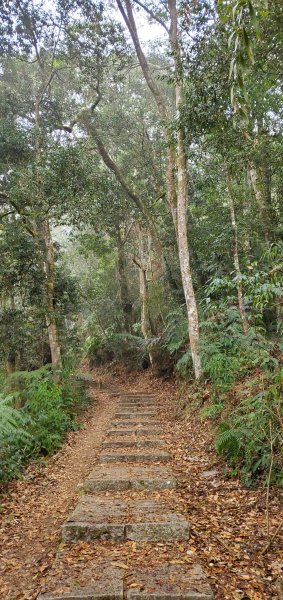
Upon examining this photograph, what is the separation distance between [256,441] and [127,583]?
93.5 inches

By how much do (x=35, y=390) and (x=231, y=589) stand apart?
6909 mm

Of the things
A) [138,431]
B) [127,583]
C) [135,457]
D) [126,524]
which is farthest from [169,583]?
[138,431]

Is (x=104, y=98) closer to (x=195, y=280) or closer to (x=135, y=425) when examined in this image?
(x=195, y=280)

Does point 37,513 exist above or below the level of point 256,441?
below

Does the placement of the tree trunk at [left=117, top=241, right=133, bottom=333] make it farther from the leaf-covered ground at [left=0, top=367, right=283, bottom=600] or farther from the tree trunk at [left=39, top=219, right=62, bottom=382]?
the leaf-covered ground at [left=0, top=367, right=283, bottom=600]

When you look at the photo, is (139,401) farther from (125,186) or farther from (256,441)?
(125,186)

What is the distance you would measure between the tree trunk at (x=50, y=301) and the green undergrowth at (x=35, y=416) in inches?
17.3

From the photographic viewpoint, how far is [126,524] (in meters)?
3.70

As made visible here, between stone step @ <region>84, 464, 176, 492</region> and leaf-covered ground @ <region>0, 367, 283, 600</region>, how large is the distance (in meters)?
0.21

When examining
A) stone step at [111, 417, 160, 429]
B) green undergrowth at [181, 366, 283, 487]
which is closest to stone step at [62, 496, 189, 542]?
green undergrowth at [181, 366, 283, 487]

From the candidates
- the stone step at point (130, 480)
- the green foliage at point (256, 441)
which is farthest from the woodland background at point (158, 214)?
the stone step at point (130, 480)

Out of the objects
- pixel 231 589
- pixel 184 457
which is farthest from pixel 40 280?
pixel 231 589

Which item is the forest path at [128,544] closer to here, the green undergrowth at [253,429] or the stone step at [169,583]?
the stone step at [169,583]

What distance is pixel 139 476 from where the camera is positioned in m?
5.11
